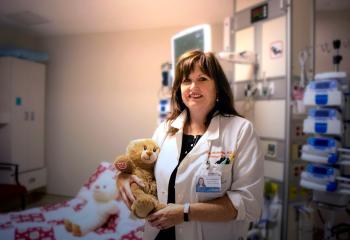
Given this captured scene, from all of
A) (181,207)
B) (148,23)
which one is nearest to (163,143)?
(181,207)

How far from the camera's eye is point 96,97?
4.00 meters

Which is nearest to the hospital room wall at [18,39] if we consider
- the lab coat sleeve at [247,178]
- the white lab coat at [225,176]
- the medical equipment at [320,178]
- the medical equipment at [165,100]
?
the medical equipment at [165,100]

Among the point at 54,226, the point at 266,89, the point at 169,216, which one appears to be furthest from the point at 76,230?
the point at 266,89

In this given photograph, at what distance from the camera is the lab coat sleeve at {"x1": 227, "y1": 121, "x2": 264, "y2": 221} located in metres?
1.06

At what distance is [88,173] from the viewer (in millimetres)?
4035

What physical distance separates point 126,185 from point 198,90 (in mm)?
549

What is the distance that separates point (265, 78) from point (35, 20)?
2940 mm

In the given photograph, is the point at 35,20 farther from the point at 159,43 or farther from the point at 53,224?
the point at 53,224

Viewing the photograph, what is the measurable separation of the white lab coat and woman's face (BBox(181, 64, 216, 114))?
0.10 meters

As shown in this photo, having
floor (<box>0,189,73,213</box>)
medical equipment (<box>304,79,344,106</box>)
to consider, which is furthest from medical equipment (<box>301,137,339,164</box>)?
floor (<box>0,189,73,213</box>)

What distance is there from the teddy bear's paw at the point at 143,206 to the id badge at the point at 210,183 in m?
0.21

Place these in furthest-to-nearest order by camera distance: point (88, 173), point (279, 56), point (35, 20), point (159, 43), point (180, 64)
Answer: point (88, 173), point (159, 43), point (35, 20), point (279, 56), point (180, 64)

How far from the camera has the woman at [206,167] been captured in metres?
1.06

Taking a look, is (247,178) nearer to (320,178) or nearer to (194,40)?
(320,178)
